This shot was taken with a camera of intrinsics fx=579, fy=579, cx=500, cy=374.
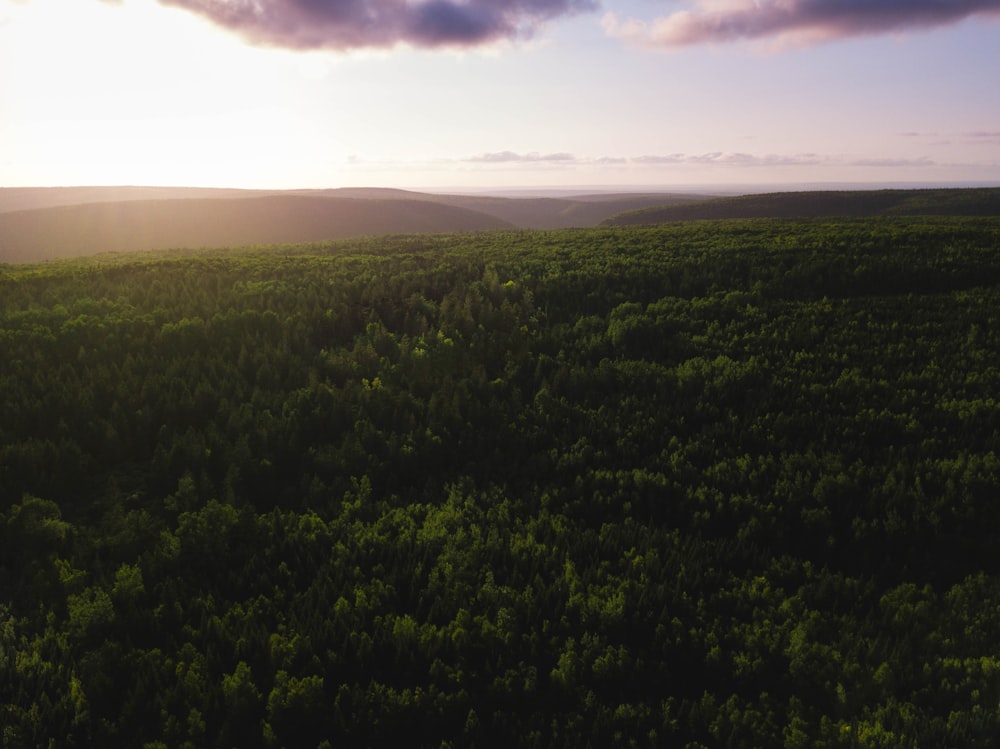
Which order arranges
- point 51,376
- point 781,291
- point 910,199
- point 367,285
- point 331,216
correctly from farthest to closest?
point 331,216 < point 910,199 < point 367,285 < point 781,291 < point 51,376

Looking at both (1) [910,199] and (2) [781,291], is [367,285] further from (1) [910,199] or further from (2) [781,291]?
(1) [910,199]

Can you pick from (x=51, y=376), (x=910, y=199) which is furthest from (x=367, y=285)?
(x=910, y=199)

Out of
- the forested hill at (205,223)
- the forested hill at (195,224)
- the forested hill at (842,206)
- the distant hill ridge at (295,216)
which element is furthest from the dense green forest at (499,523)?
the forested hill at (205,223)

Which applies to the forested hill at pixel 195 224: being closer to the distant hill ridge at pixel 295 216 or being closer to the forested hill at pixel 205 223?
the forested hill at pixel 205 223

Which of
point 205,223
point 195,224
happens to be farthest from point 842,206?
point 195,224

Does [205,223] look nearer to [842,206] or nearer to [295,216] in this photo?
[295,216]
